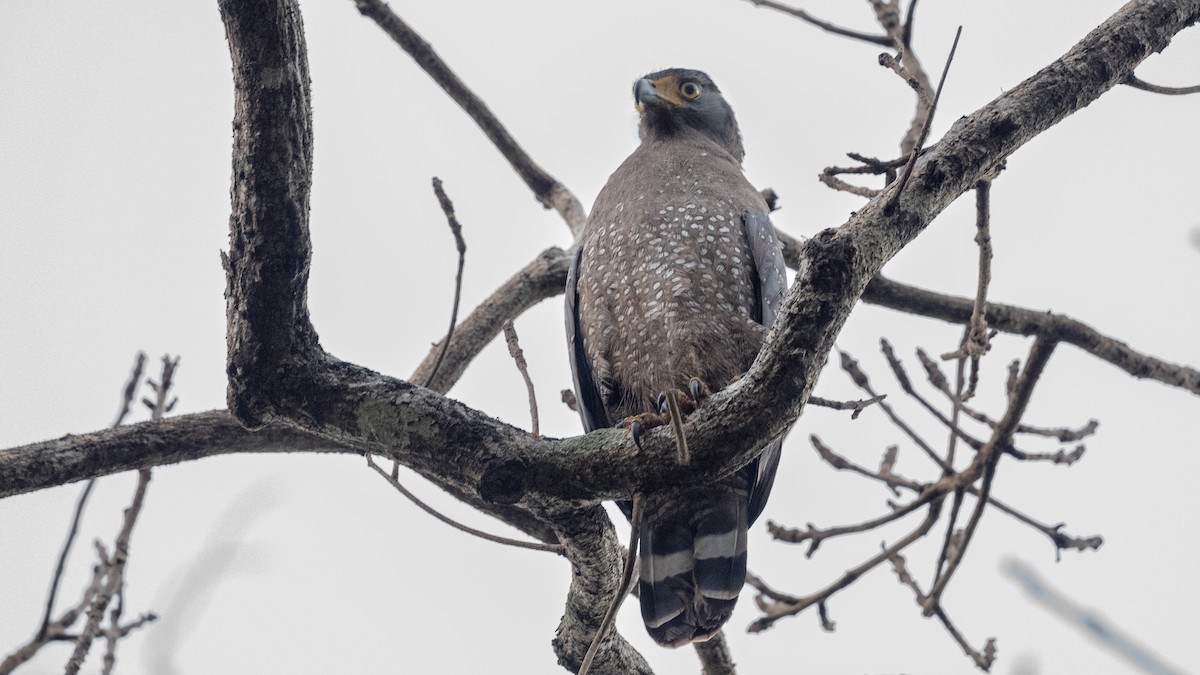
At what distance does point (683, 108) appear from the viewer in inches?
215

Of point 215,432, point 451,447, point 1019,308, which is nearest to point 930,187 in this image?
point 451,447

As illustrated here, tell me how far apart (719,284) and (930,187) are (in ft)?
5.05

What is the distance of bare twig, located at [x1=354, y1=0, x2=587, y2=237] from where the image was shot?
17.6 ft

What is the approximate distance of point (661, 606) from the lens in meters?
3.54

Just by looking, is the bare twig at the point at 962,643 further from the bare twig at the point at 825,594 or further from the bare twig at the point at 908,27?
the bare twig at the point at 908,27

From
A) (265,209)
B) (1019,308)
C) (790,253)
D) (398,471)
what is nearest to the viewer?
(265,209)

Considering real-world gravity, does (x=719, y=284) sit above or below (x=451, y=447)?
above

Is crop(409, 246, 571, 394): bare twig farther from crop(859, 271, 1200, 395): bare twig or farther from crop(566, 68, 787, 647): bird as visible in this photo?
crop(859, 271, 1200, 395): bare twig

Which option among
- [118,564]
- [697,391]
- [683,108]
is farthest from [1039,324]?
[118,564]

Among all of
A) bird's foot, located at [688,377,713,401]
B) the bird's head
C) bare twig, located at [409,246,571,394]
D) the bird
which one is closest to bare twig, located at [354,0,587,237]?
bare twig, located at [409,246,571,394]

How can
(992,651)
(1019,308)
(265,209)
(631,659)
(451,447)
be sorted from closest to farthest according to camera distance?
(265,209) → (451,447) → (631,659) → (992,651) → (1019,308)

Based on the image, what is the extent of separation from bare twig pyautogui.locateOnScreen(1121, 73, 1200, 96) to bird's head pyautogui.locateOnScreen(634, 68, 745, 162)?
8.25ft

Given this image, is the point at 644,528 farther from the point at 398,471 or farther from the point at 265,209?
the point at 265,209

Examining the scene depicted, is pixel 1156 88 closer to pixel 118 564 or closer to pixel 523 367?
pixel 523 367
